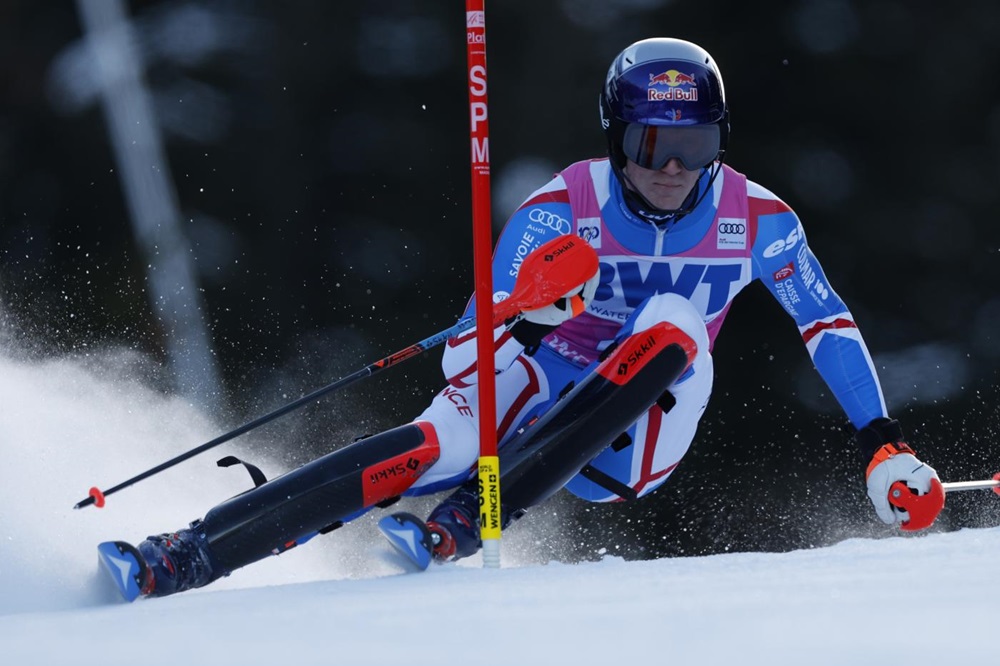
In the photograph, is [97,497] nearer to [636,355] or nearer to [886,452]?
[636,355]

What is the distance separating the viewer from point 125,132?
5.61 m

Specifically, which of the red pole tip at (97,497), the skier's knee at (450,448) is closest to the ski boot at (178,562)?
the red pole tip at (97,497)

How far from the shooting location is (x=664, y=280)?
350 cm

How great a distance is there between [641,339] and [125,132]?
10.7 feet

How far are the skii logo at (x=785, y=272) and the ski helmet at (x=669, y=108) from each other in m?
0.40

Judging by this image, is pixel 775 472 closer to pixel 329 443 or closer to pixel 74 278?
pixel 329 443

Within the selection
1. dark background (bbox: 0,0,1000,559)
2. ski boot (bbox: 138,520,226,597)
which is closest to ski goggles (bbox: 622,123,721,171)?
ski boot (bbox: 138,520,226,597)

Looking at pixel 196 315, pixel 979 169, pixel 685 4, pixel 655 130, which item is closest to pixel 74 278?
pixel 196 315

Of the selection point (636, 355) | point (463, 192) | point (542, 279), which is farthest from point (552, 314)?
point (463, 192)

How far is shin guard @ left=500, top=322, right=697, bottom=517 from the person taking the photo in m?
2.89

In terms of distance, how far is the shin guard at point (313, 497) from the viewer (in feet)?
8.72

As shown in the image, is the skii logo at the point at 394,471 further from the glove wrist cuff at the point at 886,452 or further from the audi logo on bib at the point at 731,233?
the glove wrist cuff at the point at 886,452

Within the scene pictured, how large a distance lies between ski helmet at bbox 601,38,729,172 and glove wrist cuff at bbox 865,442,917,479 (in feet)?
2.66

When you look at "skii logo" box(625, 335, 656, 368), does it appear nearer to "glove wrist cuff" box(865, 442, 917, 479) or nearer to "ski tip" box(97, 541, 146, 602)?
"glove wrist cuff" box(865, 442, 917, 479)
